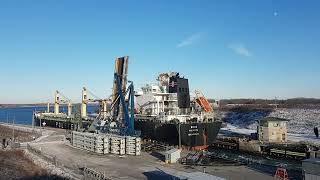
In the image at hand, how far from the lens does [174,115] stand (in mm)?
43719

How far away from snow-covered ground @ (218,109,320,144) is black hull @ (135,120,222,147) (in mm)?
11531

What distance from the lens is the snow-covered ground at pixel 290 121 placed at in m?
53.9

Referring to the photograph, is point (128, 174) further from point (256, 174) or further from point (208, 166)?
point (256, 174)

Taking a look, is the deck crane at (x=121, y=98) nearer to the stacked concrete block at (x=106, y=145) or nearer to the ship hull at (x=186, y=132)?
the ship hull at (x=186, y=132)

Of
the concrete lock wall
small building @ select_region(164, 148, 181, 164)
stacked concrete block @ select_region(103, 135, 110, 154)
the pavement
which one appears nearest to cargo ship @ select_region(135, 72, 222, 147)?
the pavement

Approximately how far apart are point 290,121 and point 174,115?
2783 cm

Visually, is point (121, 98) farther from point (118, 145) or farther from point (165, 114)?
point (118, 145)

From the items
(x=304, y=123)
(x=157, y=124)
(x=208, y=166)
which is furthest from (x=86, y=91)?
(x=208, y=166)

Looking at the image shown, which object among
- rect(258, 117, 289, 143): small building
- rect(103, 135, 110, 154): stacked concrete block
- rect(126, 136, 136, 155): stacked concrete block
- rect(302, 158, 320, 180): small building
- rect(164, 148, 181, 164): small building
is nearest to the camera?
rect(302, 158, 320, 180): small building

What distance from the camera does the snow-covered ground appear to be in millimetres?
53866

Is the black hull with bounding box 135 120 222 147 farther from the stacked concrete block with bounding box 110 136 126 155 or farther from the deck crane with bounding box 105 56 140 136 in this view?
the stacked concrete block with bounding box 110 136 126 155

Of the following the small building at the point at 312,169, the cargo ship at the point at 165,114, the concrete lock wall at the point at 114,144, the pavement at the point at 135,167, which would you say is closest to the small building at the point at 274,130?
the cargo ship at the point at 165,114

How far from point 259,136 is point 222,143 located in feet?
14.4

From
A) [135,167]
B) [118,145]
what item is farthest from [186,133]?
[135,167]
